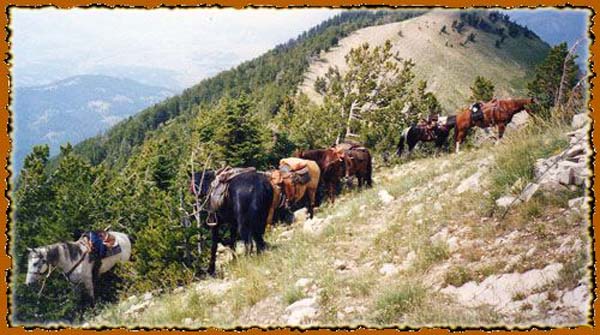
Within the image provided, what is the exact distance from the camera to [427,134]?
20672 millimetres

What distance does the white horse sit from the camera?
10.5 m

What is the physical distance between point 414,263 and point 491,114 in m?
12.7

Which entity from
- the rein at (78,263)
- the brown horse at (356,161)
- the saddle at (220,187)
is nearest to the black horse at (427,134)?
the brown horse at (356,161)

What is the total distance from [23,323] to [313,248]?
4748mm

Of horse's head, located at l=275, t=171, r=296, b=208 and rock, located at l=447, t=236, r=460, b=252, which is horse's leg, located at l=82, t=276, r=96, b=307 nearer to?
horse's head, located at l=275, t=171, r=296, b=208

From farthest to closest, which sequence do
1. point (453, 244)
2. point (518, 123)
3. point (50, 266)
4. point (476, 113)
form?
point (518, 123)
point (476, 113)
point (50, 266)
point (453, 244)

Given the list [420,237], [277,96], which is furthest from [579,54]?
[277,96]

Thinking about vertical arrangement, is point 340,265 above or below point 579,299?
below

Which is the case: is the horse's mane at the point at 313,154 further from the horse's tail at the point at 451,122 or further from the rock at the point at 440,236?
the rock at the point at 440,236

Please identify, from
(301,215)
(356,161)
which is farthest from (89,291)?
(356,161)

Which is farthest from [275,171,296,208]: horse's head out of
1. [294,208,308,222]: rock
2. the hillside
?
the hillside

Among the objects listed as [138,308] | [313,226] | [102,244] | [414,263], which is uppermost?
[414,263]

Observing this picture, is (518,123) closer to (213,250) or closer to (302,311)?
(213,250)

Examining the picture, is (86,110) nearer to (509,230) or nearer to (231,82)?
(231,82)
